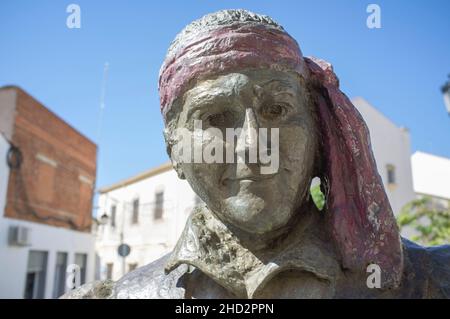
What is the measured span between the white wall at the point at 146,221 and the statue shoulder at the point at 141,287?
14258 millimetres

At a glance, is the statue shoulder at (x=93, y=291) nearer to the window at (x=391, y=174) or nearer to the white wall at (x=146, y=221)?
the white wall at (x=146, y=221)

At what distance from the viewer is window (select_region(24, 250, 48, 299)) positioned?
12.9 metres

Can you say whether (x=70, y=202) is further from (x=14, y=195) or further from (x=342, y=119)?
(x=342, y=119)

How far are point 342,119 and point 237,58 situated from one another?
1.25 ft

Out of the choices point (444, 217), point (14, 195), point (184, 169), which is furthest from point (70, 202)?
point (184, 169)

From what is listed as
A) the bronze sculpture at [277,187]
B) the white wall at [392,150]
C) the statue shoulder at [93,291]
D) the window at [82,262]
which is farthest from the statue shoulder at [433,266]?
the window at [82,262]

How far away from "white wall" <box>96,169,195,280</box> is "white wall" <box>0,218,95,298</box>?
1928 millimetres

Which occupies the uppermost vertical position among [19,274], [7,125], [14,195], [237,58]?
[7,125]

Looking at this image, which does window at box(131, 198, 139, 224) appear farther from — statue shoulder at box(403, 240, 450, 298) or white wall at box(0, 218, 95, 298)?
statue shoulder at box(403, 240, 450, 298)

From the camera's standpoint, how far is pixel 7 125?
12320 millimetres

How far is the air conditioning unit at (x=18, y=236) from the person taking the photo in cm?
1192

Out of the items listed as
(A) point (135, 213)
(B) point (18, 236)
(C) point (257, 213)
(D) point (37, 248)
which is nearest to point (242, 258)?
(C) point (257, 213)

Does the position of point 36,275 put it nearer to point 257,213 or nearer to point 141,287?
point 141,287

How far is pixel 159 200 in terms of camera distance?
62.0 feet
